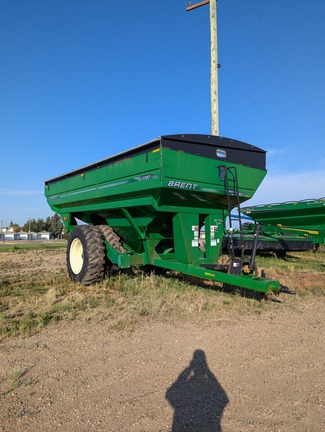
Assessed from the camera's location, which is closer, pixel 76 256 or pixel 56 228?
pixel 76 256

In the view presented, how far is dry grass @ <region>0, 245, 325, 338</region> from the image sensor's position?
4527 millimetres

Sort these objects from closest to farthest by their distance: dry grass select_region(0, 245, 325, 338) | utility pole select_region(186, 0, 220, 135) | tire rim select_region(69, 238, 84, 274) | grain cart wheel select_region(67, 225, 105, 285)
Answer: dry grass select_region(0, 245, 325, 338) < grain cart wheel select_region(67, 225, 105, 285) < tire rim select_region(69, 238, 84, 274) < utility pole select_region(186, 0, 220, 135)

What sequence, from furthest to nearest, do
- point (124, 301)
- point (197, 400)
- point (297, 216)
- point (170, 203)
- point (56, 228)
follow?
point (56, 228)
point (297, 216)
point (170, 203)
point (124, 301)
point (197, 400)

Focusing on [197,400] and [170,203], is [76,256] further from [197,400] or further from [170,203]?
[197,400]

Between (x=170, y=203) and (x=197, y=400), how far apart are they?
347 cm

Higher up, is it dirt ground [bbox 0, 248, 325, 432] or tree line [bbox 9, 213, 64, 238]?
tree line [bbox 9, 213, 64, 238]

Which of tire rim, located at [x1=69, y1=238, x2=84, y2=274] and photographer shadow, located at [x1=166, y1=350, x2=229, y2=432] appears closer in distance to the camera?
photographer shadow, located at [x1=166, y1=350, x2=229, y2=432]

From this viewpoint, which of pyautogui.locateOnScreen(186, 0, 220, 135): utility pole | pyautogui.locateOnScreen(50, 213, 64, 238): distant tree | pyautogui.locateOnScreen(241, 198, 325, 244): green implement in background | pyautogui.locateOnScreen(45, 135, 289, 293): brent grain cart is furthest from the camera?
pyautogui.locateOnScreen(50, 213, 64, 238): distant tree

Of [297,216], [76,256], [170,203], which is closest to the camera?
[170,203]

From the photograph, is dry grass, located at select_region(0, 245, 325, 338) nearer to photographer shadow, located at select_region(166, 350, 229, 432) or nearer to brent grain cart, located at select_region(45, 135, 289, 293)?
brent grain cart, located at select_region(45, 135, 289, 293)

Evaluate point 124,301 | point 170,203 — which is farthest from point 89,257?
point 170,203

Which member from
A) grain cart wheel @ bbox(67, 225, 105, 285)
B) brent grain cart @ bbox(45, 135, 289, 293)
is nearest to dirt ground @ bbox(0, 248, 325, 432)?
brent grain cart @ bbox(45, 135, 289, 293)

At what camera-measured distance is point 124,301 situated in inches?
215

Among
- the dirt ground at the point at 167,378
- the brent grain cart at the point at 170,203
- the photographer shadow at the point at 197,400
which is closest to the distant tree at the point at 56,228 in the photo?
the brent grain cart at the point at 170,203
